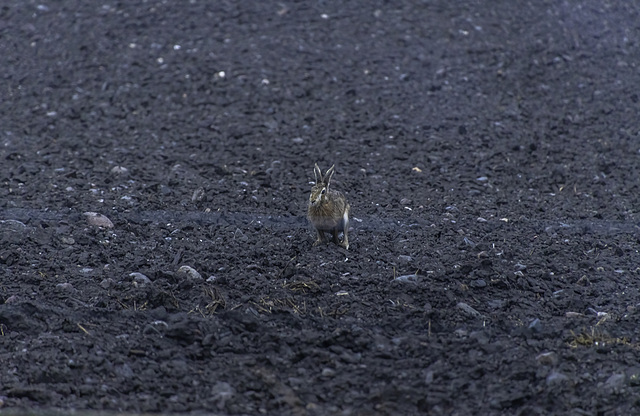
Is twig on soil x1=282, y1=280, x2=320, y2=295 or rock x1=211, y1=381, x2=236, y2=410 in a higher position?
rock x1=211, y1=381, x2=236, y2=410

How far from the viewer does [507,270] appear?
7113 millimetres

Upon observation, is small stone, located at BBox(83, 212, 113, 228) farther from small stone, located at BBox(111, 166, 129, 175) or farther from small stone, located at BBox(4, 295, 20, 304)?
small stone, located at BBox(4, 295, 20, 304)

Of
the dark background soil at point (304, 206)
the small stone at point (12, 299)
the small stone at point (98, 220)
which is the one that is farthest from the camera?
the small stone at point (98, 220)

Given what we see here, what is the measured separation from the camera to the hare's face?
24.4 feet

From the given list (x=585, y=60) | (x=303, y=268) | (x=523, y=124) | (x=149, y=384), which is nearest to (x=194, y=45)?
(x=523, y=124)

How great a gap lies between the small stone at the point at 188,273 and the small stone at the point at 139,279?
0.86 ft

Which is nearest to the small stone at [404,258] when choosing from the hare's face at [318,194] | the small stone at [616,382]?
the hare's face at [318,194]

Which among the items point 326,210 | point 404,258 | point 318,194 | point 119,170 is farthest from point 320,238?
point 119,170

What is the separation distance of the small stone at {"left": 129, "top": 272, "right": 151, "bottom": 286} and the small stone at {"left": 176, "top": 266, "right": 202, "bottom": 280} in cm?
26

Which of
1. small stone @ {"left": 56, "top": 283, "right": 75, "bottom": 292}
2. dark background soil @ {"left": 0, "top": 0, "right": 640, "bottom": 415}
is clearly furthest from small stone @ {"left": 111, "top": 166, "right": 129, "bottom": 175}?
small stone @ {"left": 56, "top": 283, "right": 75, "bottom": 292}

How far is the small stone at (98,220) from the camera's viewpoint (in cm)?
816

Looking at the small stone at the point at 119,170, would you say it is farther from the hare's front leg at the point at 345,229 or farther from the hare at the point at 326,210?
the hare's front leg at the point at 345,229

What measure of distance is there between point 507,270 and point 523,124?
4658 mm

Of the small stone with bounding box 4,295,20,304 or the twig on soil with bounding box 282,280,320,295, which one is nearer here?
the small stone with bounding box 4,295,20,304
